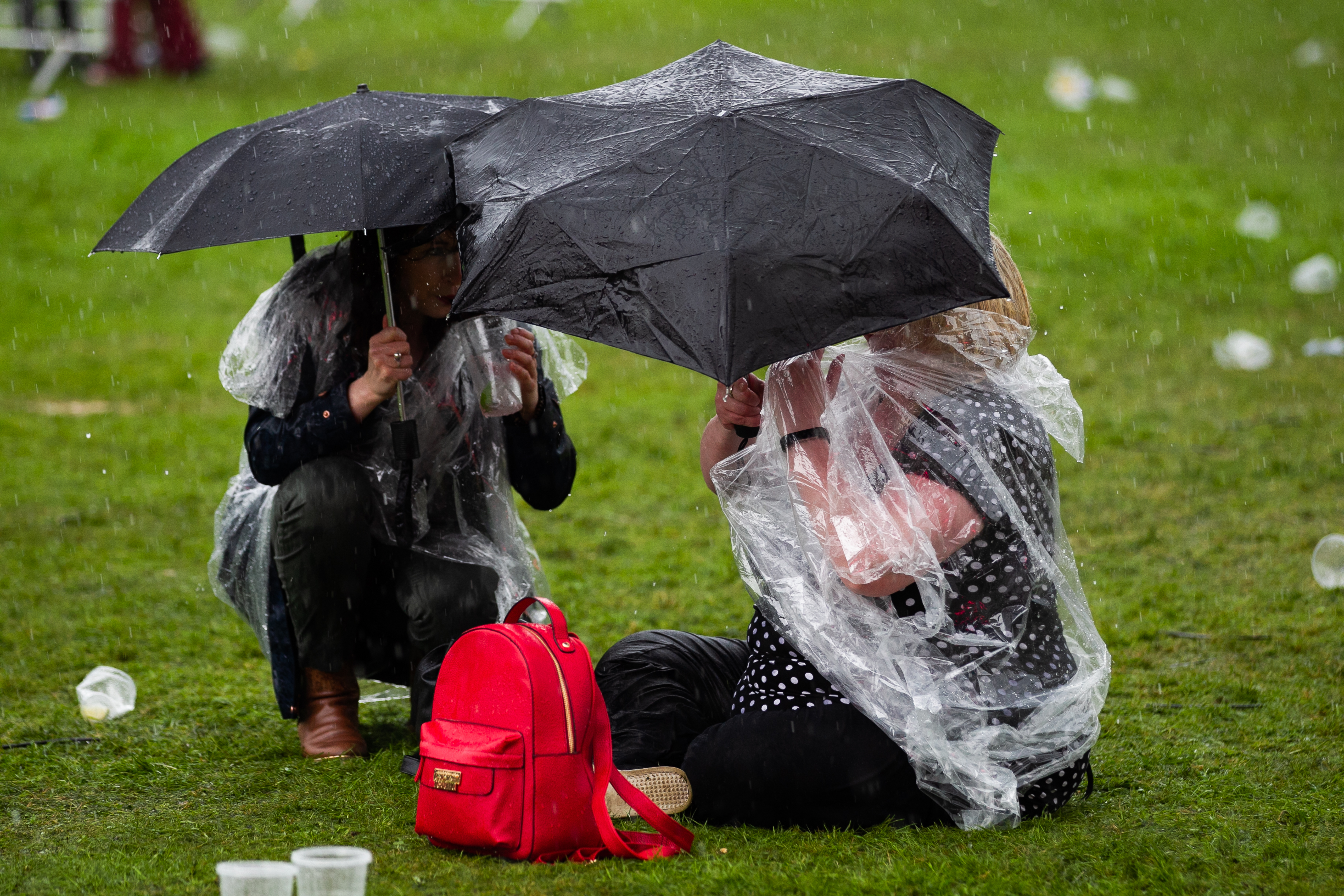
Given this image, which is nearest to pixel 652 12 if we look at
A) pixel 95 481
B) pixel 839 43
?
pixel 839 43

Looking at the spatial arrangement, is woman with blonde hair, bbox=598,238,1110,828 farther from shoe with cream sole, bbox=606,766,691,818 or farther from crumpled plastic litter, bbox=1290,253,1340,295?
crumpled plastic litter, bbox=1290,253,1340,295

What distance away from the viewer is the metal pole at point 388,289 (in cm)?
322

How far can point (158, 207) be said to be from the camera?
10.3ft

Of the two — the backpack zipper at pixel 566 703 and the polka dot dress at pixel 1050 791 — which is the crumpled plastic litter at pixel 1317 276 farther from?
the backpack zipper at pixel 566 703

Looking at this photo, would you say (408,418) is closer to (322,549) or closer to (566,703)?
(322,549)

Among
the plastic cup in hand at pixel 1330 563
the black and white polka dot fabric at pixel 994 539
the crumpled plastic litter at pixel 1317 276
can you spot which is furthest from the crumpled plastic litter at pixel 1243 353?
the black and white polka dot fabric at pixel 994 539

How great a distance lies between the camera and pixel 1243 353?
26.2 feet

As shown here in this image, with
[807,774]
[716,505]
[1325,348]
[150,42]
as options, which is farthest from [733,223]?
[150,42]

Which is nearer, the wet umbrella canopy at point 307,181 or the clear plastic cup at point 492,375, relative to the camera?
the wet umbrella canopy at point 307,181

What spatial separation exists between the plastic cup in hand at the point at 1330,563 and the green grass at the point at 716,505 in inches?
2.4

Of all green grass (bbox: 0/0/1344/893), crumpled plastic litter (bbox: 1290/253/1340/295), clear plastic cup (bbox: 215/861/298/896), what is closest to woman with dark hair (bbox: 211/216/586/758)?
green grass (bbox: 0/0/1344/893)

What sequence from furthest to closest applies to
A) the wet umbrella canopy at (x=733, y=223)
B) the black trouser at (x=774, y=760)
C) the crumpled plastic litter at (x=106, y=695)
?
the crumpled plastic litter at (x=106, y=695) < the black trouser at (x=774, y=760) < the wet umbrella canopy at (x=733, y=223)

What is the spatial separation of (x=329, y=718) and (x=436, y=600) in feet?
1.22

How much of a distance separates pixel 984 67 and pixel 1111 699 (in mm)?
11770
